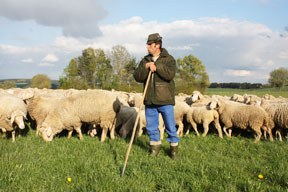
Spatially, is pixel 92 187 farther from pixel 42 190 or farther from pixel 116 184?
pixel 42 190

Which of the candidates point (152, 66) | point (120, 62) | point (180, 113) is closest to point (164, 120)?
point (152, 66)

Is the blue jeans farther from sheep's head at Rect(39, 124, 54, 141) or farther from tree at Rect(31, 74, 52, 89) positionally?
tree at Rect(31, 74, 52, 89)

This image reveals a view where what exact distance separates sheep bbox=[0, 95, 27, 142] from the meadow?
38.0 inches

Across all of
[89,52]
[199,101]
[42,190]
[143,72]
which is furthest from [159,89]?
[89,52]

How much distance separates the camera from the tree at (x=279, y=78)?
79375 millimetres

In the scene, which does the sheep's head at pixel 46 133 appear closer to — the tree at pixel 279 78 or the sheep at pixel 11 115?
the sheep at pixel 11 115

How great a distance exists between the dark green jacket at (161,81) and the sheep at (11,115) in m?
4.30

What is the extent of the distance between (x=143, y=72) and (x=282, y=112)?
645cm

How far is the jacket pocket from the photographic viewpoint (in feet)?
21.4

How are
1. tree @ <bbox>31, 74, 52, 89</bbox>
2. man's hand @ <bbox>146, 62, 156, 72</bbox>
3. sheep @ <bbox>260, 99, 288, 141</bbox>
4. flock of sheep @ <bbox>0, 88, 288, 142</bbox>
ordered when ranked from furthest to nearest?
tree @ <bbox>31, 74, 52, 89</bbox>, sheep @ <bbox>260, 99, 288, 141</bbox>, flock of sheep @ <bbox>0, 88, 288, 142</bbox>, man's hand @ <bbox>146, 62, 156, 72</bbox>

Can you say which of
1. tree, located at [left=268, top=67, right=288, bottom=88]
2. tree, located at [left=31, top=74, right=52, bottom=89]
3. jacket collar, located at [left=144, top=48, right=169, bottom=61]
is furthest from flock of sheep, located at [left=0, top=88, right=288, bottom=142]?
tree, located at [left=268, top=67, right=288, bottom=88]

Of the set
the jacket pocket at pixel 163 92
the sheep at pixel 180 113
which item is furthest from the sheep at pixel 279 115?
the jacket pocket at pixel 163 92

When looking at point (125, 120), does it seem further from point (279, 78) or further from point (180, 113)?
point (279, 78)

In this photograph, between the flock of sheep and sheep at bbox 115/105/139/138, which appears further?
sheep at bbox 115/105/139/138
